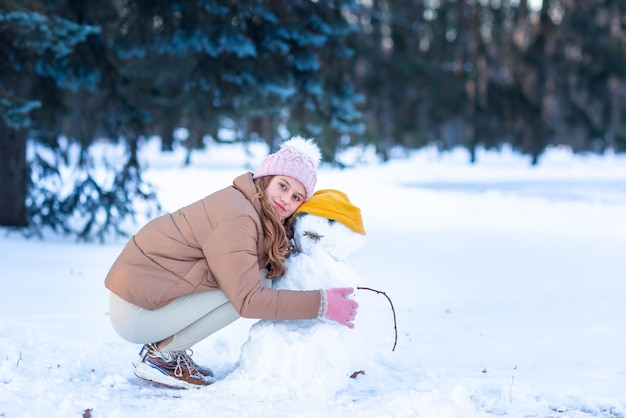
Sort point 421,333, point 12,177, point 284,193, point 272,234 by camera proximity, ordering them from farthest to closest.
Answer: point 12,177 < point 421,333 < point 284,193 < point 272,234

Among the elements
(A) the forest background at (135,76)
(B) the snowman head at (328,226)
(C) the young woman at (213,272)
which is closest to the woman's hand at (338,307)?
(C) the young woman at (213,272)

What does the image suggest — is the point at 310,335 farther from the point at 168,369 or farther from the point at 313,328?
the point at 168,369

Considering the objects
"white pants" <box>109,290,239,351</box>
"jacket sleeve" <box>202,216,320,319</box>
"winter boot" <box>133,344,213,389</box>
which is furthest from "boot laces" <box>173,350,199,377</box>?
"jacket sleeve" <box>202,216,320,319</box>

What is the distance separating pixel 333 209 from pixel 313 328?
1.89ft

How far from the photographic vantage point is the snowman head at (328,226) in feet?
12.6

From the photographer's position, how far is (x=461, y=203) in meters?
13.9

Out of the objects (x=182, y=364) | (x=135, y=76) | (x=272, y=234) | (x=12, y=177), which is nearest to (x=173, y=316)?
(x=182, y=364)

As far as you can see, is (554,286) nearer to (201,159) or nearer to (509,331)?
(509,331)

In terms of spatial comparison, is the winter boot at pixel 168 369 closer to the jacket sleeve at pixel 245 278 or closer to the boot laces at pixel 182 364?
the boot laces at pixel 182 364

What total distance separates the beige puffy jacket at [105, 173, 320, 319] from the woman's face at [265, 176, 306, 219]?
0.10 m

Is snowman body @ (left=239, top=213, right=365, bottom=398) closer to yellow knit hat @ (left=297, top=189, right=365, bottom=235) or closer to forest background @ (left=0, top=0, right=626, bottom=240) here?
yellow knit hat @ (left=297, top=189, right=365, bottom=235)

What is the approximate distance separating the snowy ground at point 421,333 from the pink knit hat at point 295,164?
0.97 metres

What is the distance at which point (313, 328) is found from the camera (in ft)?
12.4

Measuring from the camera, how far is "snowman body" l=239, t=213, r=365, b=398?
372cm
